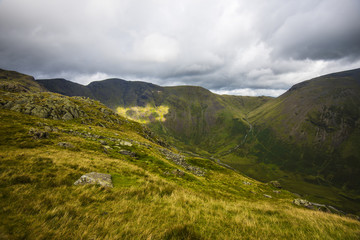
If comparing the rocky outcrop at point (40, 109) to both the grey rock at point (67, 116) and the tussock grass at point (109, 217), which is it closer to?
the grey rock at point (67, 116)

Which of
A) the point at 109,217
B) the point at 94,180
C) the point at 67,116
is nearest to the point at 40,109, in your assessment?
the point at 67,116

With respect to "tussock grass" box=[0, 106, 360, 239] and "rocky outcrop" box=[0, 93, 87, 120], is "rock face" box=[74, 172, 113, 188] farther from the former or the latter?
"rocky outcrop" box=[0, 93, 87, 120]

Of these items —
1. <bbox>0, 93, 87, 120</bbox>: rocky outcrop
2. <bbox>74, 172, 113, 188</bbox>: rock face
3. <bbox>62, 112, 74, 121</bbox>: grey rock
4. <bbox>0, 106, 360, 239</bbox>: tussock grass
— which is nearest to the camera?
<bbox>0, 106, 360, 239</bbox>: tussock grass

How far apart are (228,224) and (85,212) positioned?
658 cm

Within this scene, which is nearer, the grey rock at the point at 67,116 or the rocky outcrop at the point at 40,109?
the rocky outcrop at the point at 40,109

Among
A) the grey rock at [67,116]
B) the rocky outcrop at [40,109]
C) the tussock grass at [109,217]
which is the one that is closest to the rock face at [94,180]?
the tussock grass at [109,217]

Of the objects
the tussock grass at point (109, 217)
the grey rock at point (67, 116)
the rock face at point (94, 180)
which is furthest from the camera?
the grey rock at point (67, 116)

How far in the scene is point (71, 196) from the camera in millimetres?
6883

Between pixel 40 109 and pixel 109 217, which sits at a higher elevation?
pixel 40 109

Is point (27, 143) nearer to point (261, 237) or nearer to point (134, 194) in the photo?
point (134, 194)

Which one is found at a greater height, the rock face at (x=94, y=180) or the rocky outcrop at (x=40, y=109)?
the rocky outcrop at (x=40, y=109)

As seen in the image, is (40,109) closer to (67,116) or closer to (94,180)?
(67,116)

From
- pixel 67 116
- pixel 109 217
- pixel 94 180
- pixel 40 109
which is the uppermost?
pixel 40 109

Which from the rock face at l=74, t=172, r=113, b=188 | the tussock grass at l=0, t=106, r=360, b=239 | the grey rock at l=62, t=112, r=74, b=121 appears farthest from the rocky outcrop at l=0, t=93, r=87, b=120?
the rock face at l=74, t=172, r=113, b=188
